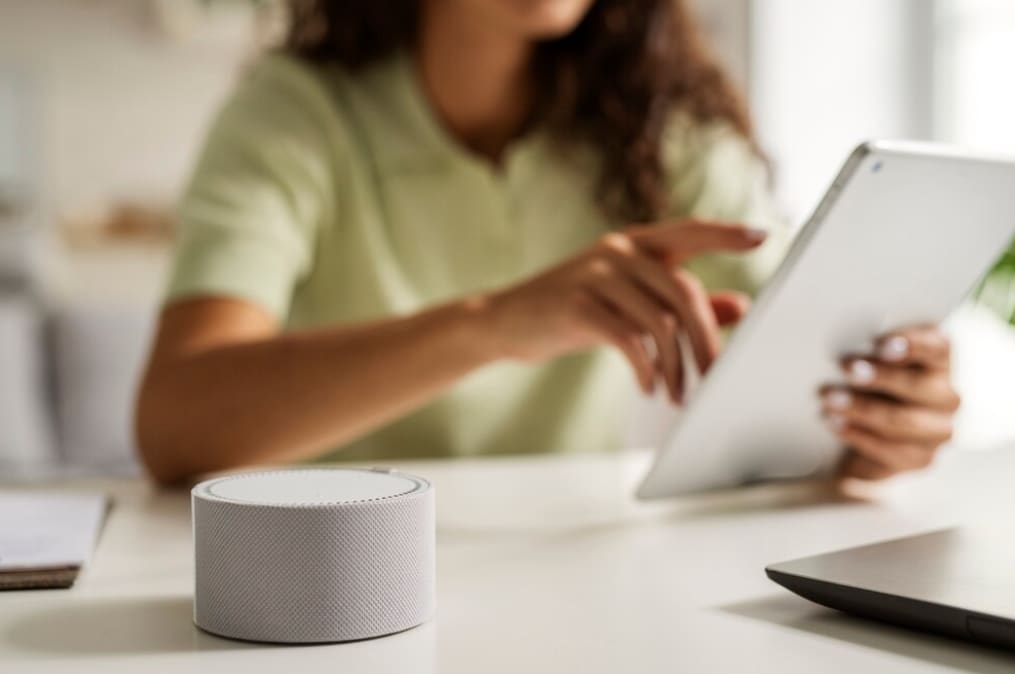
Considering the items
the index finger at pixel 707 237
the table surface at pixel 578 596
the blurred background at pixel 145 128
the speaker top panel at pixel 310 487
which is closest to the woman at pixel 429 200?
the table surface at pixel 578 596

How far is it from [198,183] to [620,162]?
1.51 ft

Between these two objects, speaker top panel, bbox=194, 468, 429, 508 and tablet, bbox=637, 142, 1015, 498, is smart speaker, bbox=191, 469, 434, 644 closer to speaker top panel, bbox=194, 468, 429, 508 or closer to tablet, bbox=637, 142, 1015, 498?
speaker top panel, bbox=194, 468, 429, 508

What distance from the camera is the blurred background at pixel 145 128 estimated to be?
8.00 feet

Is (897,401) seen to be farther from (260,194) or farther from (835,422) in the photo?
(260,194)

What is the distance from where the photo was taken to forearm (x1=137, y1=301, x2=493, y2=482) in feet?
2.77

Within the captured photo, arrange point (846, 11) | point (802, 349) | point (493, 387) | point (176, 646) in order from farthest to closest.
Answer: point (846, 11) → point (493, 387) → point (802, 349) → point (176, 646)

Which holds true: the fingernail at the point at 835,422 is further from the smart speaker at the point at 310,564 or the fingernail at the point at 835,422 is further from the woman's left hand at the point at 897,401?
the smart speaker at the point at 310,564

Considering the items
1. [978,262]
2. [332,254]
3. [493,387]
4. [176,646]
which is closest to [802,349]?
[978,262]

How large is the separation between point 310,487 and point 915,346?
1.56ft

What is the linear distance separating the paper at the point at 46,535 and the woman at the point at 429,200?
0.16 metres

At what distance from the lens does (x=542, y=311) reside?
0.77 meters

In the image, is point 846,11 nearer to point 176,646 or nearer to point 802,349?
point 802,349

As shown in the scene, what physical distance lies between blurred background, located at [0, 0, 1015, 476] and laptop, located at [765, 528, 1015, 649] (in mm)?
1733

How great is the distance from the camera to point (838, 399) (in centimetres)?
80
